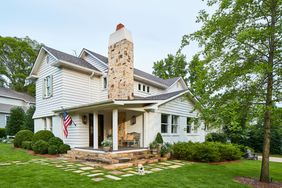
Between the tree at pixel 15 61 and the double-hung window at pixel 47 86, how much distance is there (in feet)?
70.8

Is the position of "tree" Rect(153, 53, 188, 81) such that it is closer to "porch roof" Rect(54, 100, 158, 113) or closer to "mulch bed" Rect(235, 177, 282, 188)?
"porch roof" Rect(54, 100, 158, 113)

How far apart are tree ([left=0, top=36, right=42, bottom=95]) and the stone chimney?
86.7 feet

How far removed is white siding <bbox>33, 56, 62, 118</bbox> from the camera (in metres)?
12.7

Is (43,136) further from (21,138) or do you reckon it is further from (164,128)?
(164,128)

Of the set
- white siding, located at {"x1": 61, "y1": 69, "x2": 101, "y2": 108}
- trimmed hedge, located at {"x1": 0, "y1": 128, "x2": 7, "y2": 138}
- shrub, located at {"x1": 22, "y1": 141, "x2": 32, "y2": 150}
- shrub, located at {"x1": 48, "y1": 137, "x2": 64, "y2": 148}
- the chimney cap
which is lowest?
trimmed hedge, located at {"x1": 0, "y1": 128, "x2": 7, "y2": 138}

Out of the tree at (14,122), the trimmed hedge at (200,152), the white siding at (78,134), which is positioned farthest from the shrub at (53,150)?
the tree at (14,122)

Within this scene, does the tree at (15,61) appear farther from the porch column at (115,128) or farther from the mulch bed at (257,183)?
the mulch bed at (257,183)

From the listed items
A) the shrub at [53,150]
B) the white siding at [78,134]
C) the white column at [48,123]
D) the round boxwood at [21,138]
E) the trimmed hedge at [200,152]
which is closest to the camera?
the trimmed hedge at [200,152]

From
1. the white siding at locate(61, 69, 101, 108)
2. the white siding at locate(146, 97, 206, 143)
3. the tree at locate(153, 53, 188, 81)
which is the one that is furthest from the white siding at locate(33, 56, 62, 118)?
the tree at locate(153, 53, 188, 81)

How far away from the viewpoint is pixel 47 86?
549 inches

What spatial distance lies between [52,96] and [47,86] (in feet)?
3.76

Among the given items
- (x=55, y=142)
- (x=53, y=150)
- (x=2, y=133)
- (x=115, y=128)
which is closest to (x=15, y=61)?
(x=2, y=133)

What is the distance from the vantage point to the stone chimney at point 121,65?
11.2 m

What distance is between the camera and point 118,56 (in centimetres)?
1161
